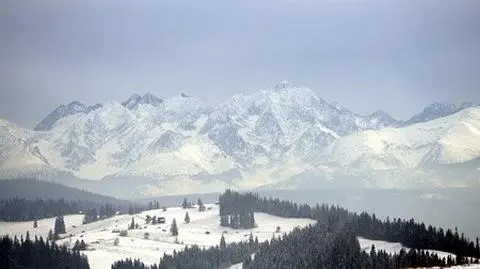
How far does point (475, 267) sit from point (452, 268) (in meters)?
6.38

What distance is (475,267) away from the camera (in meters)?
173

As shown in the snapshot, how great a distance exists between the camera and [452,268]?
17812 centimetres
